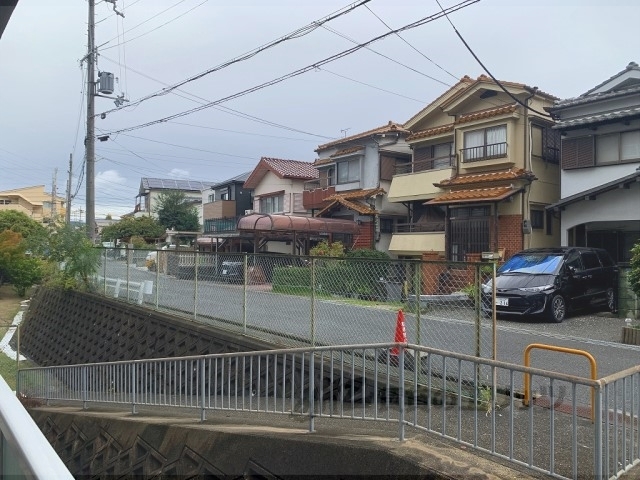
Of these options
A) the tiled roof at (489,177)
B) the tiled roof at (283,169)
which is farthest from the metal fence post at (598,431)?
the tiled roof at (283,169)

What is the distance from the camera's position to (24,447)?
4.43 feet

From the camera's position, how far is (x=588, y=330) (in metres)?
11.4

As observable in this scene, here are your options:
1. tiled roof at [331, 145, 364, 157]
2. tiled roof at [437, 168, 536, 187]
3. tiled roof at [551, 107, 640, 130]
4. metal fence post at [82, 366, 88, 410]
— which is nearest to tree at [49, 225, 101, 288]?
metal fence post at [82, 366, 88, 410]

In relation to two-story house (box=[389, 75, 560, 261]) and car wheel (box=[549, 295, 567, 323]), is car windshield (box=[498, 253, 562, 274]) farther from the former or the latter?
two-story house (box=[389, 75, 560, 261])

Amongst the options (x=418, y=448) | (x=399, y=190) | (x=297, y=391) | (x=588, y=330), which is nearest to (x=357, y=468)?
(x=418, y=448)

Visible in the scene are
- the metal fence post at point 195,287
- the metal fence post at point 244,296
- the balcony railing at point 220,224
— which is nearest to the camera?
the metal fence post at point 244,296

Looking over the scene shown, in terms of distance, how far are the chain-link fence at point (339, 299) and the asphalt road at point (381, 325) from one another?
0.02m

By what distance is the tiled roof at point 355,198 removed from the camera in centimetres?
2489

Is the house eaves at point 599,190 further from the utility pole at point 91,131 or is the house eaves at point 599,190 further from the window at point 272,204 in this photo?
the window at point 272,204

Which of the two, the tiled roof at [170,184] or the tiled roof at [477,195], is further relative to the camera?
the tiled roof at [170,184]

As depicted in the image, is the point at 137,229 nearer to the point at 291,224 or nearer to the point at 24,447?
the point at 291,224

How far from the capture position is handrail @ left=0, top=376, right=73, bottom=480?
1.27 meters

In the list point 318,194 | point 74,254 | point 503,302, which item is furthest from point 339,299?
point 318,194

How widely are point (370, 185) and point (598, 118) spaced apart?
1159 centimetres
